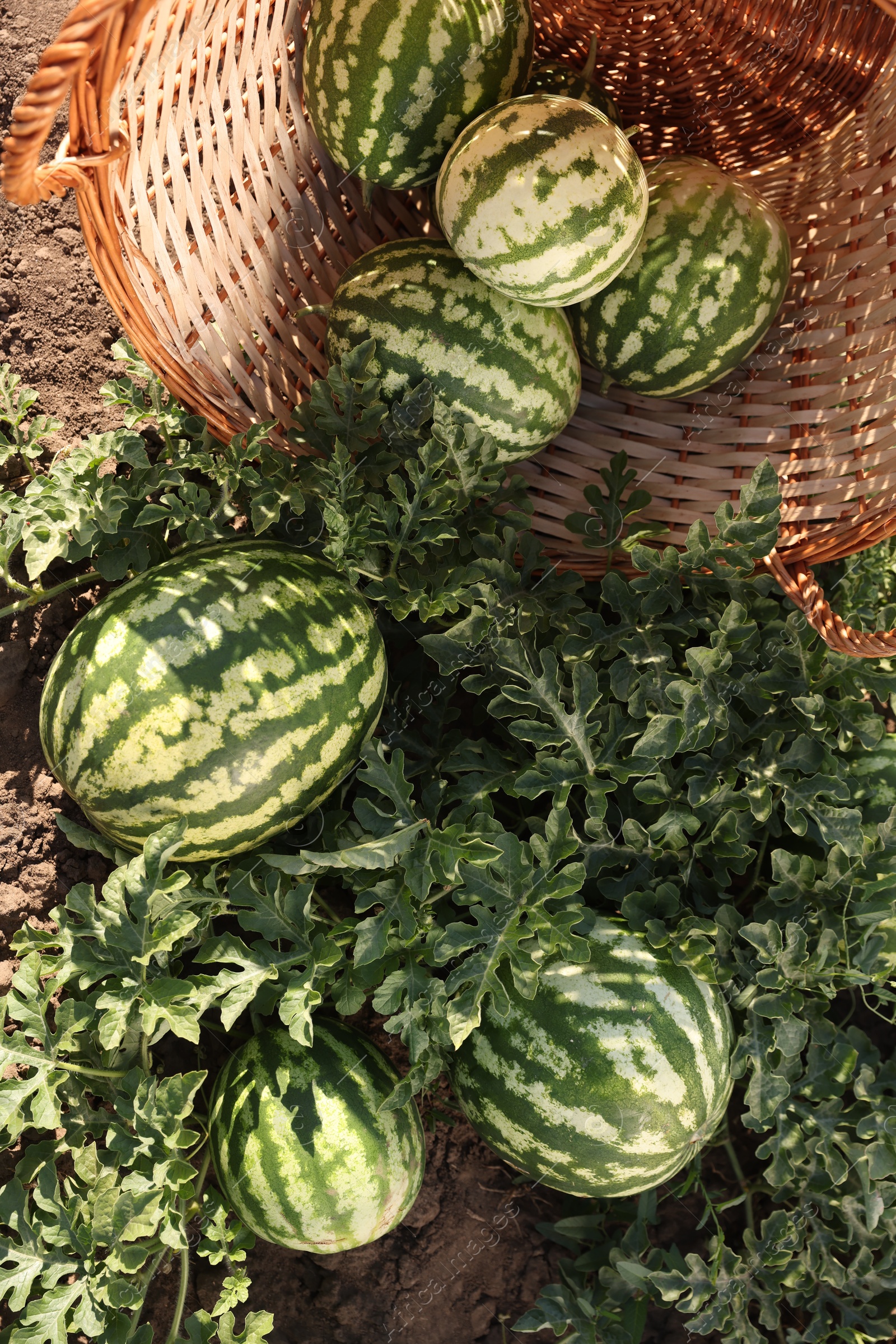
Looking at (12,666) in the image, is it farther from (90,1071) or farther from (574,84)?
(574,84)

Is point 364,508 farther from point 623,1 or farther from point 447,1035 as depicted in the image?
point 623,1

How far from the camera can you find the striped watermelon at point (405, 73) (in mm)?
1688

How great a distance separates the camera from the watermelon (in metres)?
1.90

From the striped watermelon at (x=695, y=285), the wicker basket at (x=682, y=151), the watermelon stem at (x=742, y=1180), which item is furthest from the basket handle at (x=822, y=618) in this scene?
the watermelon stem at (x=742, y=1180)

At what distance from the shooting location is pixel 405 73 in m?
1.71

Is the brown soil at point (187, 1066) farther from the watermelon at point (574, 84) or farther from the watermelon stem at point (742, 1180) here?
the watermelon at point (574, 84)

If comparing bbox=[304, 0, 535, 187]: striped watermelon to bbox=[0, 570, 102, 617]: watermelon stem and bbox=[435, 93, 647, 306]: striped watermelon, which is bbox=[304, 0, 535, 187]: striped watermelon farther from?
bbox=[0, 570, 102, 617]: watermelon stem

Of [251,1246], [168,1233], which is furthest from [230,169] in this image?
[251,1246]

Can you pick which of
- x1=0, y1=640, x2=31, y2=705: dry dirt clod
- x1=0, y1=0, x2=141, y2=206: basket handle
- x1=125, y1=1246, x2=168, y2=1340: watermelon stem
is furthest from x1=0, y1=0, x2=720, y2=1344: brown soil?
x1=0, y1=0, x2=141, y2=206: basket handle

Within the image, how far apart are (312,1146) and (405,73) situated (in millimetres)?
1931

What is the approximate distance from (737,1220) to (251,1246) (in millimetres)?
1228

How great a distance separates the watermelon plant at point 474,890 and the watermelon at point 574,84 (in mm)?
749

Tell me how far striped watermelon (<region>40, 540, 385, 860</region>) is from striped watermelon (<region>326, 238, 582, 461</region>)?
1.44 ft

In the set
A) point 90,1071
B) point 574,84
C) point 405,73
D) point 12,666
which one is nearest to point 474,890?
point 90,1071
